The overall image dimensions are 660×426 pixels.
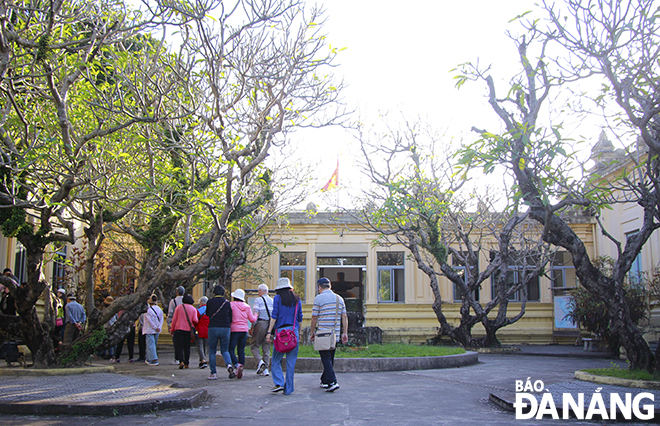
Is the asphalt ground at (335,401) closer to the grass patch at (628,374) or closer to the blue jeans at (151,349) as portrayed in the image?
the grass patch at (628,374)

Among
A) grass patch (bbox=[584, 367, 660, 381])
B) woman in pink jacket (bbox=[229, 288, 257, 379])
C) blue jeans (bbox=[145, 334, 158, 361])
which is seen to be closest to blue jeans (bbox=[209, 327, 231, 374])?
woman in pink jacket (bbox=[229, 288, 257, 379])

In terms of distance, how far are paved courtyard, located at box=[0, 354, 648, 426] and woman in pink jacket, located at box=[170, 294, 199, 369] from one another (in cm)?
125

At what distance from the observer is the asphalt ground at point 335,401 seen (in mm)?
6363

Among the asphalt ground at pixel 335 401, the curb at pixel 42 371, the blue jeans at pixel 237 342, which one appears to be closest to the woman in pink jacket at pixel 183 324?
the asphalt ground at pixel 335 401

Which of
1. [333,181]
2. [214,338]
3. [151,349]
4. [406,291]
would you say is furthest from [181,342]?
[406,291]

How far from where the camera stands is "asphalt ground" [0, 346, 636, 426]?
636cm

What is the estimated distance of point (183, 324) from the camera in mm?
12281

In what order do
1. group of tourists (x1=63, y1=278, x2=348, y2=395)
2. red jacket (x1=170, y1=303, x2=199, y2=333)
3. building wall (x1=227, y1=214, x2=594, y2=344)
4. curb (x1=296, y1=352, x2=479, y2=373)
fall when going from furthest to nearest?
building wall (x1=227, y1=214, x2=594, y2=344) < red jacket (x1=170, y1=303, x2=199, y2=333) < curb (x1=296, y1=352, x2=479, y2=373) < group of tourists (x1=63, y1=278, x2=348, y2=395)

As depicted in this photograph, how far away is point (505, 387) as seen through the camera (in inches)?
358

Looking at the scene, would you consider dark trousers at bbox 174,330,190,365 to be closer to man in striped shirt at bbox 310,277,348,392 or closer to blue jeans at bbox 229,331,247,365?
blue jeans at bbox 229,331,247,365

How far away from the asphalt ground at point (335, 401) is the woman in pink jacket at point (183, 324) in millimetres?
1057

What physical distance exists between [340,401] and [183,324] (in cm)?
565

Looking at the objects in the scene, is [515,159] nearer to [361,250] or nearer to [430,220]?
[430,220]

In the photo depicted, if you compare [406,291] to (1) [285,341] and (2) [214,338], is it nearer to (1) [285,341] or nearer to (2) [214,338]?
(2) [214,338]
